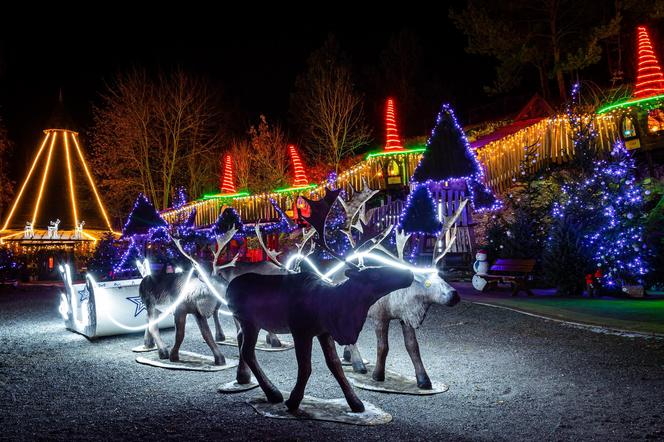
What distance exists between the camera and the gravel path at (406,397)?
16.5 feet

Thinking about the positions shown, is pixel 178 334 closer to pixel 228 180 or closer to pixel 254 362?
pixel 254 362

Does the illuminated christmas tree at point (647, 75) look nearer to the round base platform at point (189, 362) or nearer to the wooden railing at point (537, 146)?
the wooden railing at point (537, 146)

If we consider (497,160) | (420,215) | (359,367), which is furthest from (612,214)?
(359,367)

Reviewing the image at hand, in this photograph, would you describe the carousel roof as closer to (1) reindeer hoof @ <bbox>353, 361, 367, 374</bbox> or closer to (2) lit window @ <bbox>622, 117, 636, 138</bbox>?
(2) lit window @ <bbox>622, 117, 636, 138</bbox>

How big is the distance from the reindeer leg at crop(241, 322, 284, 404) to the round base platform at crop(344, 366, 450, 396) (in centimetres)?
119

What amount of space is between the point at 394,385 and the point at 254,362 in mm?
1754

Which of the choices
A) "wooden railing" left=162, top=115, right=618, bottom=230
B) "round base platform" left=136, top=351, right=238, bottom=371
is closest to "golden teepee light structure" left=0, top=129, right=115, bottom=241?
"wooden railing" left=162, top=115, right=618, bottom=230

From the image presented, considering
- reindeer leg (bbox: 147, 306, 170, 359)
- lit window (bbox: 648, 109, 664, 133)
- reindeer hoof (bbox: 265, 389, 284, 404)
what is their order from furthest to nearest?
lit window (bbox: 648, 109, 664, 133) < reindeer leg (bbox: 147, 306, 170, 359) < reindeer hoof (bbox: 265, 389, 284, 404)

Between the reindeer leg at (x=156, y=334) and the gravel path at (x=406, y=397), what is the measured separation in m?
0.49

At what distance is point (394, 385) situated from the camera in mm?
6621

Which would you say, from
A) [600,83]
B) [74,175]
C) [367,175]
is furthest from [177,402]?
[600,83]

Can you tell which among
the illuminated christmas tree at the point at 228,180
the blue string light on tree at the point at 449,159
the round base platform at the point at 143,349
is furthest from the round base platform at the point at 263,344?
the illuminated christmas tree at the point at 228,180

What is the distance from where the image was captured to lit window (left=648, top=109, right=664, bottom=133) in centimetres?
1580

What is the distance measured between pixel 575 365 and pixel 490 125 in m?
26.5
